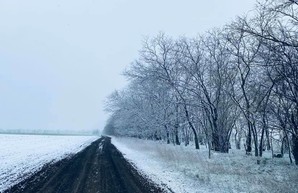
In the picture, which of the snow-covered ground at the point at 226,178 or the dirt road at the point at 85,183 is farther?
the snow-covered ground at the point at 226,178

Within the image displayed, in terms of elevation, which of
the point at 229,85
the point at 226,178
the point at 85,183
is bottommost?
the point at 85,183

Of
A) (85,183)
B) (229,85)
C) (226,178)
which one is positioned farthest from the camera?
(229,85)

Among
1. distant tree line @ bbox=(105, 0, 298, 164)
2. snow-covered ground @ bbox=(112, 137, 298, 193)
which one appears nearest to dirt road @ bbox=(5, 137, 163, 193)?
snow-covered ground @ bbox=(112, 137, 298, 193)

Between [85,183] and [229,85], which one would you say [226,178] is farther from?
[229,85]

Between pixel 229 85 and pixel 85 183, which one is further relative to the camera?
pixel 229 85

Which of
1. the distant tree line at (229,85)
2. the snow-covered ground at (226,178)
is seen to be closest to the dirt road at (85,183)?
the snow-covered ground at (226,178)

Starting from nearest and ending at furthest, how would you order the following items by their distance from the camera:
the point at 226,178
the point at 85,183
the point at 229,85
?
1. the point at 85,183
2. the point at 226,178
3. the point at 229,85

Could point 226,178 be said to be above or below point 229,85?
below

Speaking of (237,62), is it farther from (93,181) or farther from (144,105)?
Result: (144,105)

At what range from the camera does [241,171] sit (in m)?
18.1

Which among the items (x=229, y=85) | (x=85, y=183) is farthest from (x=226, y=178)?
(x=229, y=85)

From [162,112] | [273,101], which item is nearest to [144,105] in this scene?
[162,112]

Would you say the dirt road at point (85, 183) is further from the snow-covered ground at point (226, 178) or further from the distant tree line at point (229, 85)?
the distant tree line at point (229, 85)

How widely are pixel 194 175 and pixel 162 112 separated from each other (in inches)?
1105
